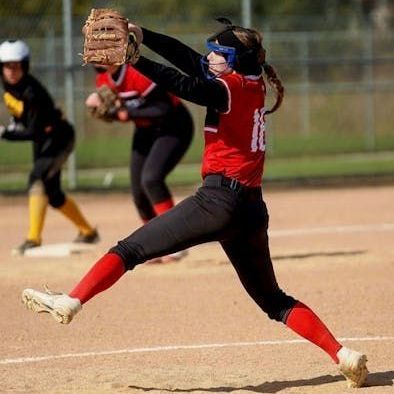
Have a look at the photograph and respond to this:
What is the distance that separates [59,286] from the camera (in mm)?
9461

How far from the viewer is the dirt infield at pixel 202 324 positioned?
6.33 m

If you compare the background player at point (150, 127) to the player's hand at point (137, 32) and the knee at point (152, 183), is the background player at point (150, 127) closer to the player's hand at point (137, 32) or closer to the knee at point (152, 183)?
the knee at point (152, 183)

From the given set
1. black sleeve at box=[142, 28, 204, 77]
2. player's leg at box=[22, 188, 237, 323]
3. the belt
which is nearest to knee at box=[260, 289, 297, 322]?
player's leg at box=[22, 188, 237, 323]

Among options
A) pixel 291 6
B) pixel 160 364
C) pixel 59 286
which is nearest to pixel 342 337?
pixel 160 364

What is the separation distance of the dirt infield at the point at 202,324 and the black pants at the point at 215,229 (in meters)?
0.67

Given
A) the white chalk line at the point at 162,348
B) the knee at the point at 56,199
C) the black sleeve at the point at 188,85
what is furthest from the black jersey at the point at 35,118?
the black sleeve at the point at 188,85

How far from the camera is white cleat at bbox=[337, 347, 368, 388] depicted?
598cm

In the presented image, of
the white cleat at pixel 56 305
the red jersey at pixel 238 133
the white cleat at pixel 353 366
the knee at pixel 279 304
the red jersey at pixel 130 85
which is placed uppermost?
the red jersey at pixel 238 133

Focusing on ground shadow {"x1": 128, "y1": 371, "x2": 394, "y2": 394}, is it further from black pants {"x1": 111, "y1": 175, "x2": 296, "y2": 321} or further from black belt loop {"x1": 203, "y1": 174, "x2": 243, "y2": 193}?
black belt loop {"x1": 203, "y1": 174, "x2": 243, "y2": 193}

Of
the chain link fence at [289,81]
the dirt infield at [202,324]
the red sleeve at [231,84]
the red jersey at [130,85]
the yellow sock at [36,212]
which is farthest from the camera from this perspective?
the chain link fence at [289,81]

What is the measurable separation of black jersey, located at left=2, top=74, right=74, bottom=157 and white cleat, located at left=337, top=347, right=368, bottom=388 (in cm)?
552

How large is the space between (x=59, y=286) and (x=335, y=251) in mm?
2864

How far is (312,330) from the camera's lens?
20.1 ft

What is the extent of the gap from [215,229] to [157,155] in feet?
14.3
